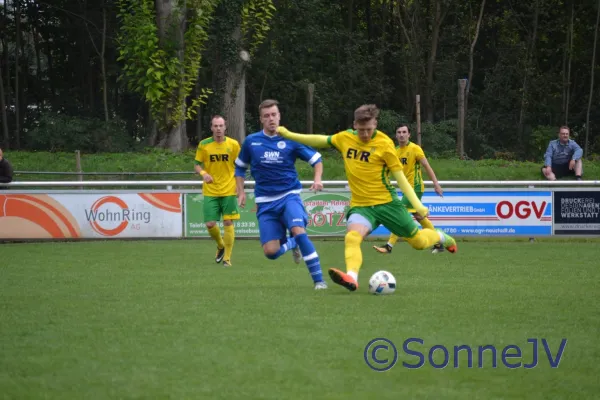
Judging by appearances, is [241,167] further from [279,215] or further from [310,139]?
[310,139]

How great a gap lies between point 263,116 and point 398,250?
7423 millimetres

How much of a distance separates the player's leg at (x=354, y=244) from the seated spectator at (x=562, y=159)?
11.6 metres

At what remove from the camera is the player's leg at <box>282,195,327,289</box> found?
34.3 ft

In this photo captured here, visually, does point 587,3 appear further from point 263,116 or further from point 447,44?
point 263,116

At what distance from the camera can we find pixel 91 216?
20297mm

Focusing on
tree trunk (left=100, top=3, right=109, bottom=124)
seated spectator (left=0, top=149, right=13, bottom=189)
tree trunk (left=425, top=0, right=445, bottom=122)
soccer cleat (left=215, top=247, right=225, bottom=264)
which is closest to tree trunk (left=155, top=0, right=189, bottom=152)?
tree trunk (left=100, top=3, right=109, bottom=124)

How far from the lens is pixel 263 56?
4097 cm

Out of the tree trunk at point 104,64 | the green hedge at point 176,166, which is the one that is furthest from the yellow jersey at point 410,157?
the tree trunk at point 104,64

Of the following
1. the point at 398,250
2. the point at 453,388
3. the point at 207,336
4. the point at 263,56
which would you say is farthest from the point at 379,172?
the point at 263,56

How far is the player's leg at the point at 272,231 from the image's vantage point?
1086cm

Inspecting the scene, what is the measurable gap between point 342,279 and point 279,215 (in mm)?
1610

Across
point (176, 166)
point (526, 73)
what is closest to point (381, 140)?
point (176, 166)

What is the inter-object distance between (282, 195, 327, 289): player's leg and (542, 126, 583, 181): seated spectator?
37.5 ft

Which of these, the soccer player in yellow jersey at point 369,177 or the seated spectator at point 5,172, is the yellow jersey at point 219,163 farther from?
the seated spectator at point 5,172
